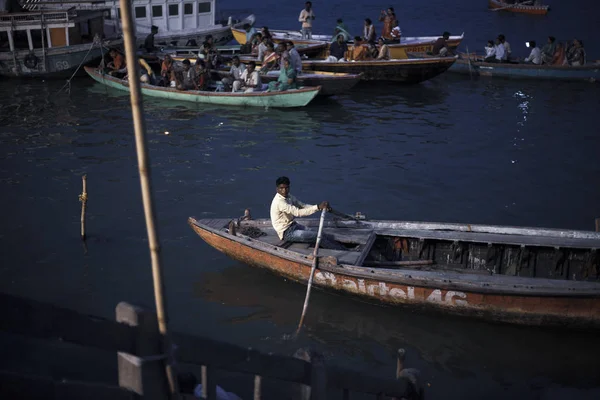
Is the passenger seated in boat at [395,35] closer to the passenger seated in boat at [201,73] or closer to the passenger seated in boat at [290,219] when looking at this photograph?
the passenger seated in boat at [201,73]

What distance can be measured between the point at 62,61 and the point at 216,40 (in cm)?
767

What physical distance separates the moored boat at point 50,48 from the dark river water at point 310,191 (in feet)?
2.25

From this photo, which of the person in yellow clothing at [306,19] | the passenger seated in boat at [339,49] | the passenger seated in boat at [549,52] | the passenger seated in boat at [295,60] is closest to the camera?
the passenger seated in boat at [295,60]

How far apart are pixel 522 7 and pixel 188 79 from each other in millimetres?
30858

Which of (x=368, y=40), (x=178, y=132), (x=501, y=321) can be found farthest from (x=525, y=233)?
(x=368, y=40)

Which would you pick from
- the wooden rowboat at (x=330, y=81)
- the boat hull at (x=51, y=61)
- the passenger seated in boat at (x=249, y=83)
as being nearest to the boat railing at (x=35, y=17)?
the boat hull at (x=51, y=61)

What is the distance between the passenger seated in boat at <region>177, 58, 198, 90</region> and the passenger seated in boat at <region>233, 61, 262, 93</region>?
1.47 meters

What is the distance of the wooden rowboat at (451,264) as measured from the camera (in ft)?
27.1

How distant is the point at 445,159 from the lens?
15945mm

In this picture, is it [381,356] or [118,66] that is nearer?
[381,356]

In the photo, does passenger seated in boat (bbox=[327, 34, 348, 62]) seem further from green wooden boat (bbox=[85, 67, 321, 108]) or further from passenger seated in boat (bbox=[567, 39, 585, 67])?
passenger seated in boat (bbox=[567, 39, 585, 67])

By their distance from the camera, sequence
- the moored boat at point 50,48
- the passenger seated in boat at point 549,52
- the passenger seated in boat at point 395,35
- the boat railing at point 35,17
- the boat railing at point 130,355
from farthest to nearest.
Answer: the passenger seated in boat at point 395,35
the passenger seated in boat at point 549,52
the moored boat at point 50,48
the boat railing at point 35,17
the boat railing at point 130,355

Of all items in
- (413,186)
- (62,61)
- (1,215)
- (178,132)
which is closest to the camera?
(1,215)

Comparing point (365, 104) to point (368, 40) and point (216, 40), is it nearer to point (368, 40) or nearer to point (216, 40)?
point (368, 40)
